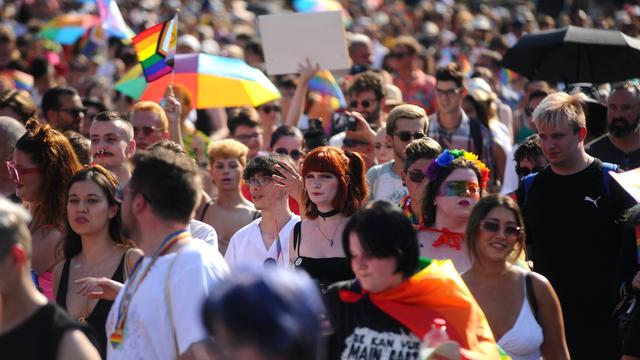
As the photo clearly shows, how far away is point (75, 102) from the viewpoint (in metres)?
9.16

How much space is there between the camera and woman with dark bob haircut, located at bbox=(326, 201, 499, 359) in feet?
13.4

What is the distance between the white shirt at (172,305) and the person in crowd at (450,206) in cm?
194

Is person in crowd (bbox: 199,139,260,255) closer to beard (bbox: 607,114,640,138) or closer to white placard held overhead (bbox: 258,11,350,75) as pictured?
white placard held overhead (bbox: 258,11,350,75)

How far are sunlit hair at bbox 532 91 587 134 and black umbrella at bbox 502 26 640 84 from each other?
278 centimetres

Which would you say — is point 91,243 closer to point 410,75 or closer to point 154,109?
point 154,109

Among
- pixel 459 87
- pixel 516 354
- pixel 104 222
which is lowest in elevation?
pixel 516 354

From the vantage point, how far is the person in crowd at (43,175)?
20.2ft

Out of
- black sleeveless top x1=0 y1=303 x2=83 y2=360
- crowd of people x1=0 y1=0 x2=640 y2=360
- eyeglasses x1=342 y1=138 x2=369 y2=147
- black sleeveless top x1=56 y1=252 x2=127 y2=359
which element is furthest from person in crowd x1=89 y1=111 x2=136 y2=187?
black sleeveless top x1=0 y1=303 x2=83 y2=360

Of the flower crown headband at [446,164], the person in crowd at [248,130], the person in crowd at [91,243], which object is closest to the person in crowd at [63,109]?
the person in crowd at [248,130]

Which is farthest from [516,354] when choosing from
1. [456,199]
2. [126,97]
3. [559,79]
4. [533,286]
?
[126,97]

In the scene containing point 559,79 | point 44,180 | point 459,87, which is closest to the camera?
point 44,180

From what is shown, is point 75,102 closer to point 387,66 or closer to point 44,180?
point 44,180

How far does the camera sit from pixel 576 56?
970 cm

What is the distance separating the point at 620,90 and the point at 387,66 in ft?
26.0
